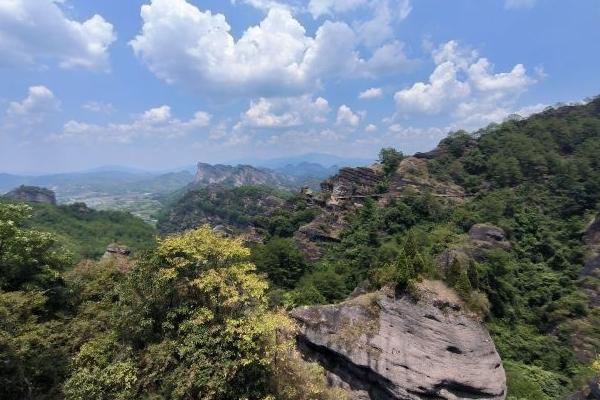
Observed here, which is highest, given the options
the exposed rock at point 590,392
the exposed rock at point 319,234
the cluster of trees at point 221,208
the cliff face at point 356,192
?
the cliff face at point 356,192

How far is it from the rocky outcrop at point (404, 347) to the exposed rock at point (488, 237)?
79.6 feet

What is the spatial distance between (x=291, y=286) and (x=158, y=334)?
31776 mm

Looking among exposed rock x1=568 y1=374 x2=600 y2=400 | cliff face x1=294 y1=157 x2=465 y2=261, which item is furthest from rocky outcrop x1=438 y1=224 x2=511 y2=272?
exposed rock x1=568 y1=374 x2=600 y2=400

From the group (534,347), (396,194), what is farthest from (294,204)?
(534,347)

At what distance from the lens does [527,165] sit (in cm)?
7019

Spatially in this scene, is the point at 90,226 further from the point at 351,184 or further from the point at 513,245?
the point at 513,245

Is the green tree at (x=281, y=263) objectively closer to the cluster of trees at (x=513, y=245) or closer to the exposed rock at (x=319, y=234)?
the cluster of trees at (x=513, y=245)

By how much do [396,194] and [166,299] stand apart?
53351 millimetres

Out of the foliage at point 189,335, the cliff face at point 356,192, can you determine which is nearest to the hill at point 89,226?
the cliff face at point 356,192

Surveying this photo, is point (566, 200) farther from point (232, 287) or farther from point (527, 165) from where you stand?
point (232, 287)

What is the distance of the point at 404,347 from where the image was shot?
23953 mm

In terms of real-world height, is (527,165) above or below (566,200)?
above

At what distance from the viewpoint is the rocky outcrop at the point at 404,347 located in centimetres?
2289

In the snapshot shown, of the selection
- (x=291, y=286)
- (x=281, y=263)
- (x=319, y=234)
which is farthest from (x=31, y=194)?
(x=291, y=286)
